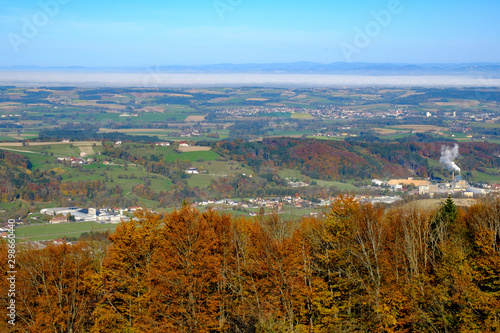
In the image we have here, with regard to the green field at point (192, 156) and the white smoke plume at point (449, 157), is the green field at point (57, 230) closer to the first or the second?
the green field at point (192, 156)

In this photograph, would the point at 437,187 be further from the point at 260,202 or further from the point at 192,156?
the point at 192,156

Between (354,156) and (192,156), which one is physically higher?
(354,156)

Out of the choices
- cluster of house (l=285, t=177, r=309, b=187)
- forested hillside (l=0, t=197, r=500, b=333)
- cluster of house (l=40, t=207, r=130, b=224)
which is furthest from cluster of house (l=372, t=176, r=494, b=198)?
forested hillside (l=0, t=197, r=500, b=333)

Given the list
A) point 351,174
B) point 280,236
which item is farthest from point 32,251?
point 351,174

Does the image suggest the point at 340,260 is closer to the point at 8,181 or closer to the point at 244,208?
the point at 244,208

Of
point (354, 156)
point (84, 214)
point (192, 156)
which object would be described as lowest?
point (84, 214)

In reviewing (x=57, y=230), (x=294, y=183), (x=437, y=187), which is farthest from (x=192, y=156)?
(x=57, y=230)
